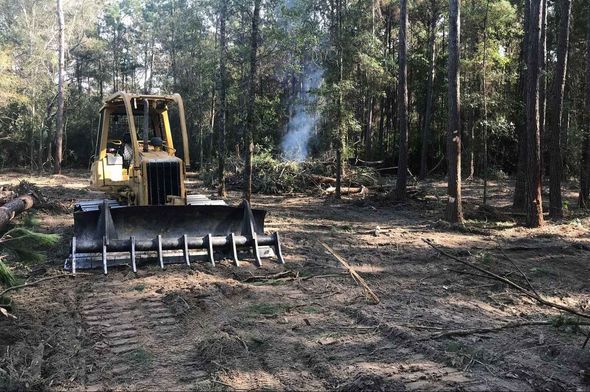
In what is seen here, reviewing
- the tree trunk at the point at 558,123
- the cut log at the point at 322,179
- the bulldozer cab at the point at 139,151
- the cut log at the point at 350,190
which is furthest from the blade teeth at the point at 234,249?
the cut log at the point at 322,179

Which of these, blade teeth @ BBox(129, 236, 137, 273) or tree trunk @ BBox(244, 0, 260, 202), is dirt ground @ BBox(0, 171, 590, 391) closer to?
blade teeth @ BBox(129, 236, 137, 273)

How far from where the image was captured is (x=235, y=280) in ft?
27.9

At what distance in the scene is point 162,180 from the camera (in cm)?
1014

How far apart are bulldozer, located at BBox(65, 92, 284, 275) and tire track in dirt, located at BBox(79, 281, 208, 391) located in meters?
0.79

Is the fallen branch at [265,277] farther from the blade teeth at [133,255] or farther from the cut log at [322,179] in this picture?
the cut log at [322,179]

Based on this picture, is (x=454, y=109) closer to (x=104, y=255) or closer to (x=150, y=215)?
(x=150, y=215)

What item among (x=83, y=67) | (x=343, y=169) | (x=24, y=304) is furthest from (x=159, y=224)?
(x=83, y=67)

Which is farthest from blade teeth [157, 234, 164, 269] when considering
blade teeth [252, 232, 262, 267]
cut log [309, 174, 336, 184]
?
cut log [309, 174, 336, 184]

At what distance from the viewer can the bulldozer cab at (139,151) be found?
10.1 meters

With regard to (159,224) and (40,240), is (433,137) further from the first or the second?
(40,240)

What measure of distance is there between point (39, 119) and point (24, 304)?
38542 millimetres

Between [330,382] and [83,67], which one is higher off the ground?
[83,67]

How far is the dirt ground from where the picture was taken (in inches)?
192

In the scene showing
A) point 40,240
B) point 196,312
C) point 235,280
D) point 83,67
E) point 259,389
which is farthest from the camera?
point 83,67
